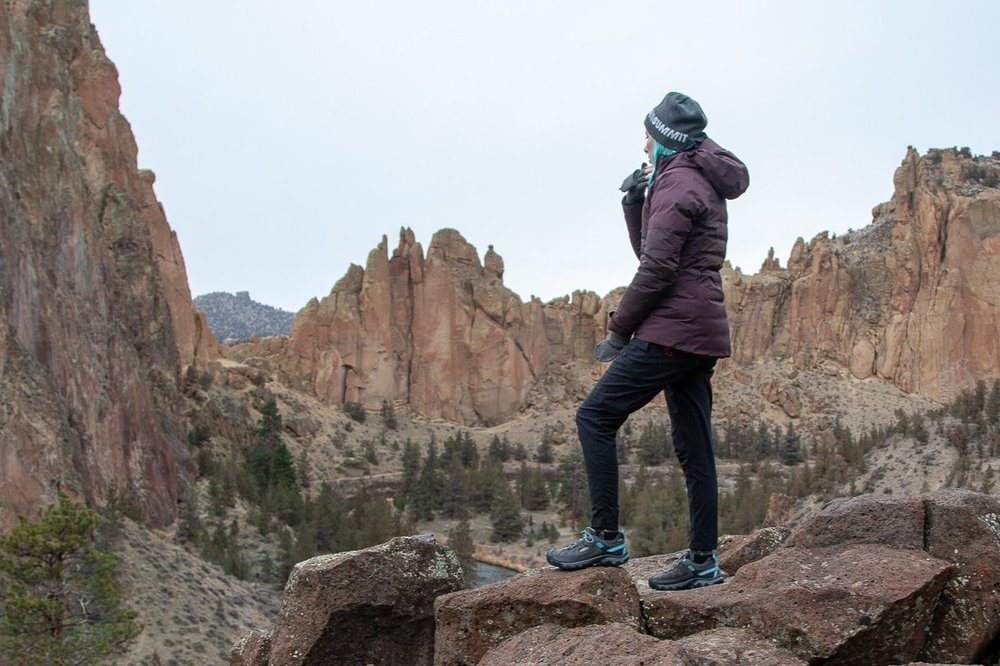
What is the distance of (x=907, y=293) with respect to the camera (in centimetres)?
8550

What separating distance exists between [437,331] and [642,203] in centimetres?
8087

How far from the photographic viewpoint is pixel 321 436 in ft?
222

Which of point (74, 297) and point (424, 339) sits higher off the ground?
point (424, 339)

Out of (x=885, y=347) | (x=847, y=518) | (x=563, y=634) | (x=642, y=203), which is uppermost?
(x=885, y=347)

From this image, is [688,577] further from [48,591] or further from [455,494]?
[455,494]

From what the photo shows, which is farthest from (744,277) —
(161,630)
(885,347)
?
(161,630)

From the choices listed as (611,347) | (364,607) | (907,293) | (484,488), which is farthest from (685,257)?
(907,293)

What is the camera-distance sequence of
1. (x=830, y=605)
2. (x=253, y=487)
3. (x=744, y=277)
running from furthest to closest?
1. (x=744, y=277)
2. (x=253, y=487)
3. (x=830, y=605)

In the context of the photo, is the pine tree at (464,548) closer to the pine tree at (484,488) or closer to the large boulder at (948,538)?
the pine tree at (484,488)

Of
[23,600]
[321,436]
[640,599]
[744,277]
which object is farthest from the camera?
[744,277]

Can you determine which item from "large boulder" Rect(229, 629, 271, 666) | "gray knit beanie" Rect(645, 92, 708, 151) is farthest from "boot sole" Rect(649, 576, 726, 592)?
"large boulder" Rect(229, 629, 271, 666)

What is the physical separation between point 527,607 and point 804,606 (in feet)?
4.36

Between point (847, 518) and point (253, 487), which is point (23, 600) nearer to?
→ point (847, 518)

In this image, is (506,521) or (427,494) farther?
(427,494)
